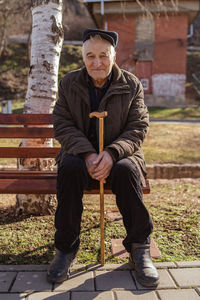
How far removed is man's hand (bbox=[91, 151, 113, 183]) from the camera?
2367mm

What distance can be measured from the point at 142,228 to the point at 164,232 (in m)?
0.75

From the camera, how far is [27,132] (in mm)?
3332

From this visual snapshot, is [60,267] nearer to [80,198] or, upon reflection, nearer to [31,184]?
[80,198]

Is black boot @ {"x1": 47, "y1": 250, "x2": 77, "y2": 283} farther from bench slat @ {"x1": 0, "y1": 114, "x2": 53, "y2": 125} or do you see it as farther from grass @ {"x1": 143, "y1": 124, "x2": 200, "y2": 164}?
grass @ {"x1": 143, "y1": 124, "x2": 200, "y2": 164}

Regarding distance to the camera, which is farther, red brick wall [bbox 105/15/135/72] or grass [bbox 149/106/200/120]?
red brick wall [bbox 105/15/135/72]

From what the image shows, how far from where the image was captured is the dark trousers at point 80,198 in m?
2.36

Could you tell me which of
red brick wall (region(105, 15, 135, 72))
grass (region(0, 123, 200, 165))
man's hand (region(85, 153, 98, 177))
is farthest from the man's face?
red brick wall (region(105, 15, 135, 72))

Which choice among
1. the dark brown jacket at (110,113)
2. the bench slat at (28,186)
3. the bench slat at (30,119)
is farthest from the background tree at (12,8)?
the bench slat at (28,186)

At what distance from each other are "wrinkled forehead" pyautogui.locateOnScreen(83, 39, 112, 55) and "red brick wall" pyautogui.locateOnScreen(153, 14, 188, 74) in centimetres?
1876

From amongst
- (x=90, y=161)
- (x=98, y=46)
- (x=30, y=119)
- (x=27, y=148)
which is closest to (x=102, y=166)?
(x=90, y=161)

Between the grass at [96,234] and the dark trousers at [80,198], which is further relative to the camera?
the grass at [96,234]

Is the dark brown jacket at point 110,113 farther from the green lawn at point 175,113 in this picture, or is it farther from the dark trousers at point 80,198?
the green lawn at point 175,113

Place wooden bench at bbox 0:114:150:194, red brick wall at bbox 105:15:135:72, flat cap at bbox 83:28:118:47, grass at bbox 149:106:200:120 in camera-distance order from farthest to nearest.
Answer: red brick wall at bbox 105:15:135:72, grass at bbox 149:106:200:120, wooden bench at bbox 0:114:150:194, flat cap at bbox 83:28:118:47

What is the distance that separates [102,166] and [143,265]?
739mm
